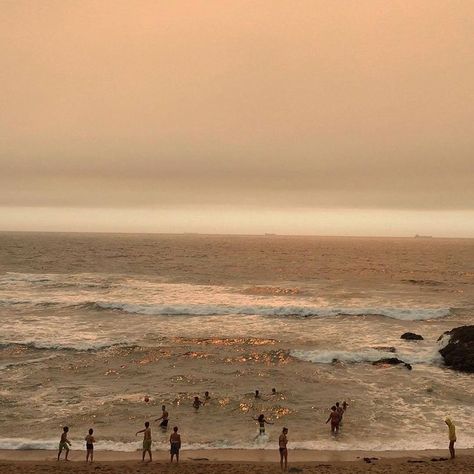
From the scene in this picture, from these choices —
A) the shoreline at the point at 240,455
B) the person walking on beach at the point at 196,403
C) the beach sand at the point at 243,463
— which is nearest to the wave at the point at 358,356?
the person walking on beach at the point at 196,403

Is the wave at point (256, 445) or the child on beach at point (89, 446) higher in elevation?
the child on beach at point (89, 446)

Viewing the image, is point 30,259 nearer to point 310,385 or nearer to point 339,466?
point 310,385

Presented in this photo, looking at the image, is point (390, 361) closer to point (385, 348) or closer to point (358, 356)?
point (358, 356)

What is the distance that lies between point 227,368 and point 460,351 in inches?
549

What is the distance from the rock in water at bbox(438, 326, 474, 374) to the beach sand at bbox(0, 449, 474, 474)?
12103 mm

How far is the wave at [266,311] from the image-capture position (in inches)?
1822

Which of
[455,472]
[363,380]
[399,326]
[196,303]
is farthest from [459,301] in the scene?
[455,472]

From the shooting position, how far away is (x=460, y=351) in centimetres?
2927

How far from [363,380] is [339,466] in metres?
11.1

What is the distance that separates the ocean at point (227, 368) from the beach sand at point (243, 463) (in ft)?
2.56

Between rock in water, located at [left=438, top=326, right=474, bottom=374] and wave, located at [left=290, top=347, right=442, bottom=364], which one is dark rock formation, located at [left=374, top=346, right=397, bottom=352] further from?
rock in water, located at [left=438, top=326, right=474, bottom=374]

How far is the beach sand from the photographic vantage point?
15328 mm

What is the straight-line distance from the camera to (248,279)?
8062 centimetres

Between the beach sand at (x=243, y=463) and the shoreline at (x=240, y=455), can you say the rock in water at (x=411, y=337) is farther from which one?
A: the beach sand at (x=243, y=463)
